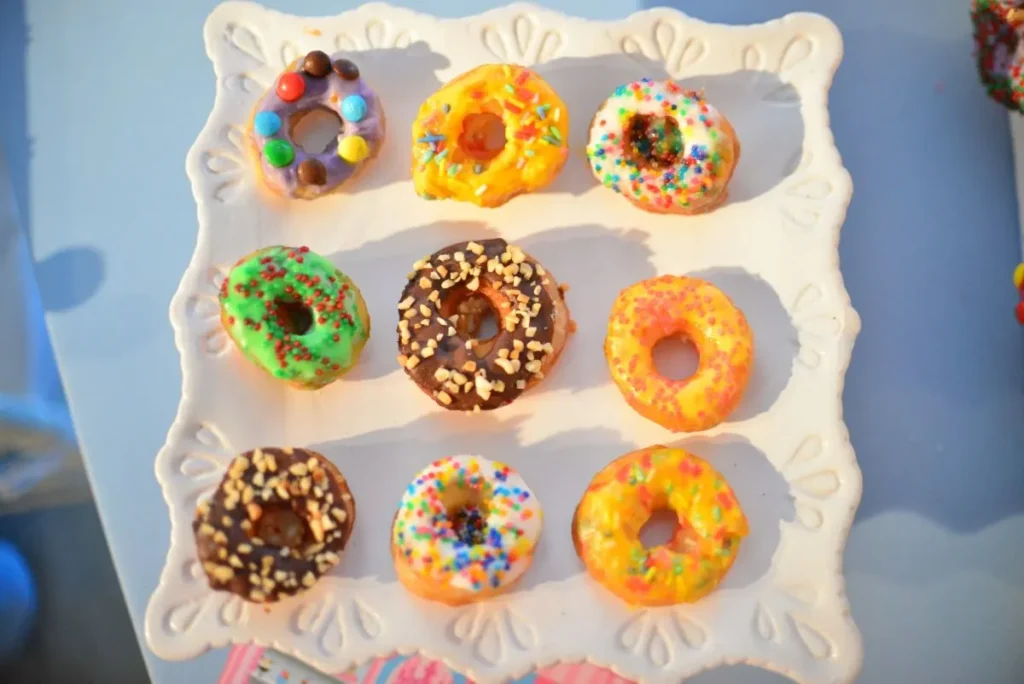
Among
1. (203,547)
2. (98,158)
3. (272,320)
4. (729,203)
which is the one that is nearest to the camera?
(203,547)

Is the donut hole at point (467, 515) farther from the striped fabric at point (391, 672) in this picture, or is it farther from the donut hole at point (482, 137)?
the donut hole at point (482, 137)

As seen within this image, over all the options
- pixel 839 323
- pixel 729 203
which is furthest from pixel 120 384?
pixel 839 323

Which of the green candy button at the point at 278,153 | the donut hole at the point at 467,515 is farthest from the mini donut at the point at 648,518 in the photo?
the green candy button at the point at 278,153

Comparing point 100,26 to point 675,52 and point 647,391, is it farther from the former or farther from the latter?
point 647,391

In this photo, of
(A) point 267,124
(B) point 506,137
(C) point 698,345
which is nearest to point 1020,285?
(C) point 698,345

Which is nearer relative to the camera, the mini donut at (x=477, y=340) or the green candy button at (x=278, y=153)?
the mini donut at (x=477, y=340)
